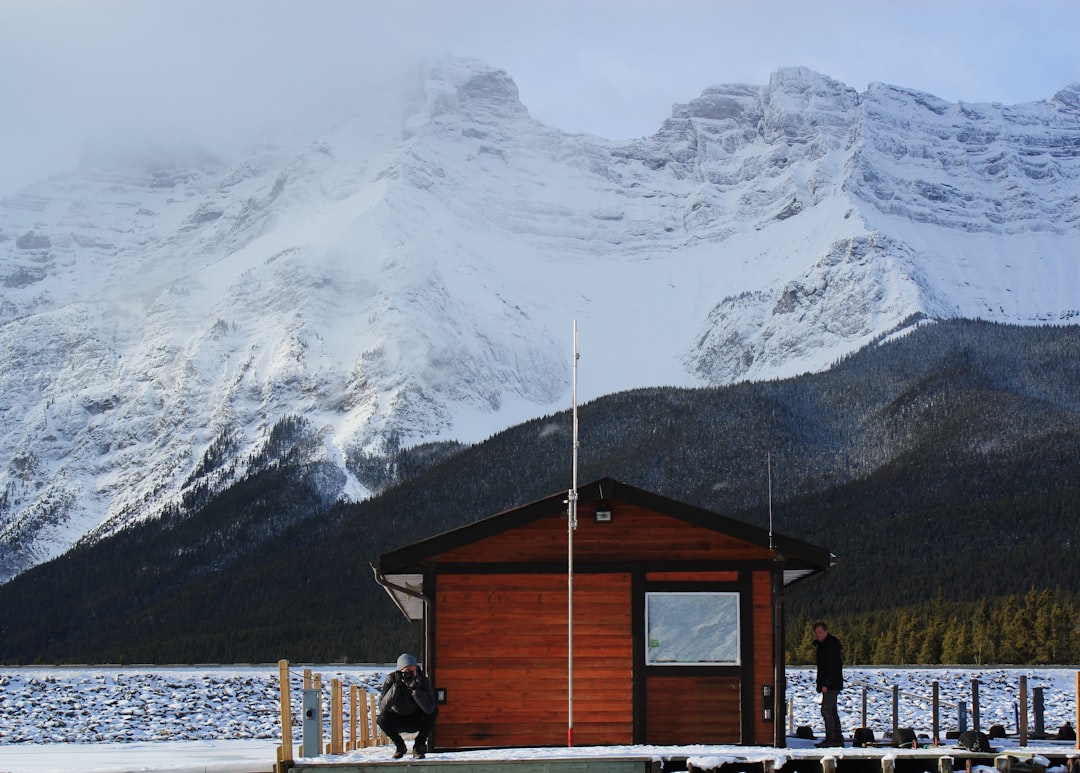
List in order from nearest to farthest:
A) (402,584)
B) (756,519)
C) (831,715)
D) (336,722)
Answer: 1. (831,715)
2. (336,722)
3. (402,584)
4. (756,519)

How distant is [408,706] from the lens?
23.7m

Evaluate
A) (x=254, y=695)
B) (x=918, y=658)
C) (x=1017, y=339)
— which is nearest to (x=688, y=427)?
(x=1017, y=339)

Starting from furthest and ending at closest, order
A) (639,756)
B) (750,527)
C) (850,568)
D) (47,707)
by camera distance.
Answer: (850,568) → (47,707) → (750,527) → (639,756)

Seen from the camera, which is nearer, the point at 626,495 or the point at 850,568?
the point at 626,495

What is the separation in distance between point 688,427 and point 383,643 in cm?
7583

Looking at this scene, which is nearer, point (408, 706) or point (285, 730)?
point (285, 730)

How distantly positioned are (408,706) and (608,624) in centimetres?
430

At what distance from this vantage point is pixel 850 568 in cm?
11188

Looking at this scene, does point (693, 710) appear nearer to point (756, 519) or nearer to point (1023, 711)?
point (1023, 711)

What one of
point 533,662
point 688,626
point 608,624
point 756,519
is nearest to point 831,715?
point 688,626

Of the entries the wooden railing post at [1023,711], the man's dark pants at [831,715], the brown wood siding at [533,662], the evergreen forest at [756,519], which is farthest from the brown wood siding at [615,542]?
the evergreen forest at [756,519]

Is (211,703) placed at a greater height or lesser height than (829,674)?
lesser

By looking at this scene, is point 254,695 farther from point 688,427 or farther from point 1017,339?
point 1017,339

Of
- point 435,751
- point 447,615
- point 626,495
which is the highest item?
point 626,495
